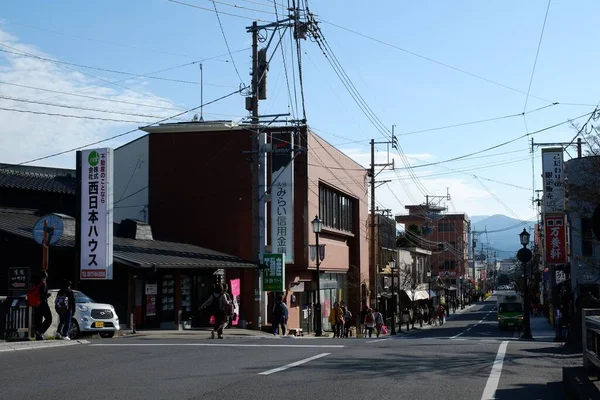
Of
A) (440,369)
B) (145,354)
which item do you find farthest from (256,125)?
(440,369)

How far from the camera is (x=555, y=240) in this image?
41625mm

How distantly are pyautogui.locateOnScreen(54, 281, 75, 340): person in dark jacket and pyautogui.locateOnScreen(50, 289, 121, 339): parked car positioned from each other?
0.94m

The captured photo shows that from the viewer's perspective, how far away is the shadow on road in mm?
10383

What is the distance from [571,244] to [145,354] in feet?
98.4

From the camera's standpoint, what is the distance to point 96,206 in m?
24.5

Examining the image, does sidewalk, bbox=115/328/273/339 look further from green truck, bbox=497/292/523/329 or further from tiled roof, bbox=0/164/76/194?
green truck, bbox=497/292/523/329

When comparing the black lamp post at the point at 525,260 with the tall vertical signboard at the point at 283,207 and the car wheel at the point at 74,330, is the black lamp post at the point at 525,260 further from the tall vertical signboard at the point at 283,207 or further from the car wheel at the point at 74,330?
the car wheel at the point at 74,330

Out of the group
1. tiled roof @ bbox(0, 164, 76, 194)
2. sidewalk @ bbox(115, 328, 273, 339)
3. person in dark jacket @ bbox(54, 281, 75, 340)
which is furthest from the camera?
tiled roof @ bbox(0, 164, 76, 194)

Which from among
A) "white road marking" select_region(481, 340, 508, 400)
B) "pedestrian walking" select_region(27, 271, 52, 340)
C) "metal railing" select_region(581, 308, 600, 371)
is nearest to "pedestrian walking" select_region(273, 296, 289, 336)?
"pedestrian walking" select_region(27, 271, 52, 340)

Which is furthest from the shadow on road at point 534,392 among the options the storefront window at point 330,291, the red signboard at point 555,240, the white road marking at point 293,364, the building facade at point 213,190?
the storefront window at point 330,291

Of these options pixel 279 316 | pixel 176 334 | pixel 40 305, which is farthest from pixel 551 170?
pixel 40 305

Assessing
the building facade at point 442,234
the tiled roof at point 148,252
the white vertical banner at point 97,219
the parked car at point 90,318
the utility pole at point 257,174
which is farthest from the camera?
the building facade at point 442,234

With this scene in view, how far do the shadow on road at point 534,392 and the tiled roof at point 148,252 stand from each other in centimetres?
1657

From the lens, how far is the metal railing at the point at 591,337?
9414mm
